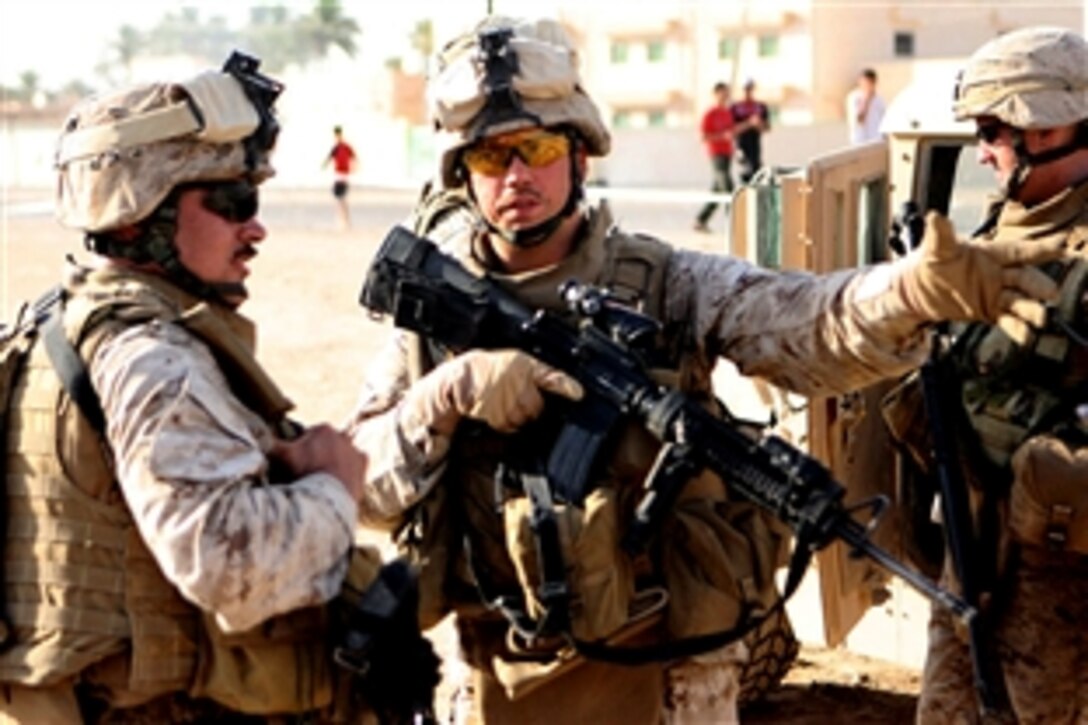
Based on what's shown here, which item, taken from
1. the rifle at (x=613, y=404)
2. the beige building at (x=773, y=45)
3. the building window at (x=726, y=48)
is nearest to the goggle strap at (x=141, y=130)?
the rifle at (x=613, y=404)

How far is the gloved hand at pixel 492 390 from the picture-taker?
12.6ft

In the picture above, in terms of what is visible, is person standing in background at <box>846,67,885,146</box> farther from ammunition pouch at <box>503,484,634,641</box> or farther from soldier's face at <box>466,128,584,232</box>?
ammunition pouch at <box>503,484,634,641</box>

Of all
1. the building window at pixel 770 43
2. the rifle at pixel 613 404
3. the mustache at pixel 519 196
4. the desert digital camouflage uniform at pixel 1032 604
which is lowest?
the building window at pixel 770 43

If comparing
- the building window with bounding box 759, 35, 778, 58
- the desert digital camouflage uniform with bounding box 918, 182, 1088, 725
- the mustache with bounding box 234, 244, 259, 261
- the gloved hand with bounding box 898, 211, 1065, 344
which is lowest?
the building window with bounding box 759, 35, 778, 58

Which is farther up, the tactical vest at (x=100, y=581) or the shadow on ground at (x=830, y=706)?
the tactical vest at (x=100, y=581)

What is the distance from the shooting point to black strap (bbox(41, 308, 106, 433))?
3.16m

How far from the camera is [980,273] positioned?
3.52 meters

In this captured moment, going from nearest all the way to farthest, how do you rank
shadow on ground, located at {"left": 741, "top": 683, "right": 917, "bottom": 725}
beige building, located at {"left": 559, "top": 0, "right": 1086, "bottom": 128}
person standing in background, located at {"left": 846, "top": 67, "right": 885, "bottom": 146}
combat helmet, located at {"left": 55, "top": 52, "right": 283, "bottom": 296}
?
combat helmet, located at {"left": 55, "top": 52, "right": 283, "bottom": 296} < shadow on ground, located at {"left": 741, "top": 683, "right": 917, "bottom": 725} < person standing in background, located at {"left": 846, "top": 67, "right": 885, "bottom": 146} < beige building, located at {"left": 559, "top": 0, "right": 1086, "bottom": 128}

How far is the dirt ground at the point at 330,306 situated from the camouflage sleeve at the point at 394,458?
0.73 m

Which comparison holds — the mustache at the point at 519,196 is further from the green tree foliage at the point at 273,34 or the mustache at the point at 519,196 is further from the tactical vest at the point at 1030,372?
the green tree foliage at the point at 273,34

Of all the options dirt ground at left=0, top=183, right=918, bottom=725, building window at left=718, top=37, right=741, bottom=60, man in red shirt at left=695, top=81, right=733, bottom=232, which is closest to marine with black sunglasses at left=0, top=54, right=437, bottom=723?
dirt ground at left=0, top=183, right=918, bottom=725

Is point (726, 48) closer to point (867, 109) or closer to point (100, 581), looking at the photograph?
point (867, 109)

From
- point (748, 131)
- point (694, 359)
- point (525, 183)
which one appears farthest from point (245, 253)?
point (748, 131)

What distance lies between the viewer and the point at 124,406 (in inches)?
120
